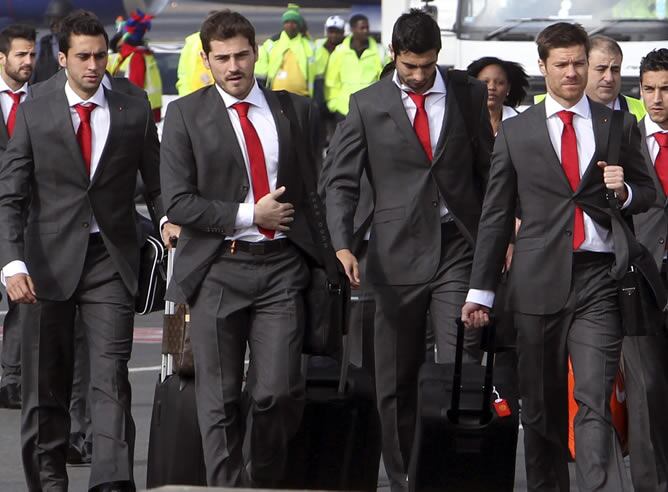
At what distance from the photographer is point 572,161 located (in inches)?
286

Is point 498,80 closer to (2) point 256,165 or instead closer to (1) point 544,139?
(1) point 544,139

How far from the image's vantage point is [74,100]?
802 centimetres

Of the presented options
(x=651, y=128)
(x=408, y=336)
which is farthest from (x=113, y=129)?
(x=651, y=128)

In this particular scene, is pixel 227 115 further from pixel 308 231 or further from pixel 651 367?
pixel 651 367

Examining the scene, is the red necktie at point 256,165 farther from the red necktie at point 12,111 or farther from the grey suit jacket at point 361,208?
the red necktie at point 12,111

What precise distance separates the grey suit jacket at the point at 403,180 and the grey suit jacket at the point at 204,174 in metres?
0.78

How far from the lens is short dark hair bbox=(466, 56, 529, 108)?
31.9 ft

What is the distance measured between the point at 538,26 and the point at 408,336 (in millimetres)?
10361

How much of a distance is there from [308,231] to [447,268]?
912mm

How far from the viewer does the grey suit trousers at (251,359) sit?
7.25m

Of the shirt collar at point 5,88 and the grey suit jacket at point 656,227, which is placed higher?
the shirt collar at point 5,88

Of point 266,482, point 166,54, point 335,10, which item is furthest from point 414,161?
point 335,10

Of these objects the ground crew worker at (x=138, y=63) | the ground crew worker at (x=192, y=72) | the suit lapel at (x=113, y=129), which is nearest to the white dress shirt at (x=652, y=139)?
the suit lapel at (x=113, y=129)

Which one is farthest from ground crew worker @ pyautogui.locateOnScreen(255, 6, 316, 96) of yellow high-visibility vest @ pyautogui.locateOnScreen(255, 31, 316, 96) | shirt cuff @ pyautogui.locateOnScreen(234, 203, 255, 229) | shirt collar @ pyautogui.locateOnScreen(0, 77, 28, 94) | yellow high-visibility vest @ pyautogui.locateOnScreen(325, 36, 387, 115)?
shirt cuff @ pyautogui.locateOnScreen(234, 203, 255, 229)
